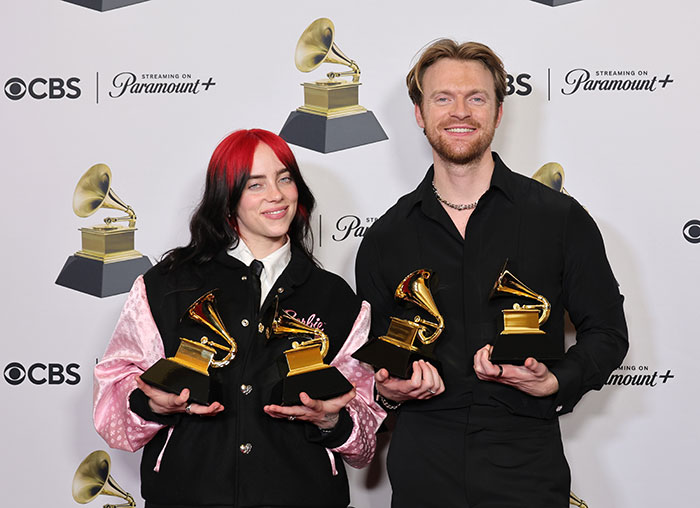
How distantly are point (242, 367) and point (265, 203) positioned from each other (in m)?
0.45

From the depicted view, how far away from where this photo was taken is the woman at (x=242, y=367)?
212 cm

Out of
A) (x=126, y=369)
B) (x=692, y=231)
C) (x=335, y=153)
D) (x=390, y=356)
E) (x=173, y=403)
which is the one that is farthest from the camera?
(x=335, y=153)

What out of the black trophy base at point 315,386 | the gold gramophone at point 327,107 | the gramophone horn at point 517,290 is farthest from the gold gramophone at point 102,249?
the gramophone horn at point 517,290

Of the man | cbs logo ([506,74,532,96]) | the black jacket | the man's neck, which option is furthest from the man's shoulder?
cbs logo ([506,74,532,96])

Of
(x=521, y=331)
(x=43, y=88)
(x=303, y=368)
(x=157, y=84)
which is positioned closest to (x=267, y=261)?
(x=303, y=368)

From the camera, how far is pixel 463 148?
2.30 meters

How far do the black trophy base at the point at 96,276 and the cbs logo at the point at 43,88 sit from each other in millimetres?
596

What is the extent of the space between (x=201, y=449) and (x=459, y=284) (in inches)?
32.4

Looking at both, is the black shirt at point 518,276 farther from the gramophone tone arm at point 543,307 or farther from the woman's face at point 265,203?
the woman's face at point 265,203

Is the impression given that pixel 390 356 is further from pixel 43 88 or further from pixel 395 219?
pixel 43 88

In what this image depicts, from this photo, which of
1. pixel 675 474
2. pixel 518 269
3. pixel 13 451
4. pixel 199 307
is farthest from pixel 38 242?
pixel 675 474

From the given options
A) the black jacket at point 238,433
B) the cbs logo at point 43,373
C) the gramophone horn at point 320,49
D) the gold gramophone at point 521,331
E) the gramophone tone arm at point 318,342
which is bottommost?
the cbs logo at point 43,373

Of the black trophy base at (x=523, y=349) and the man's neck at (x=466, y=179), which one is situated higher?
the man's neck at (x=466, y=179)

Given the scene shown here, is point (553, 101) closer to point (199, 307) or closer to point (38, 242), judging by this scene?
point (199, 307)
